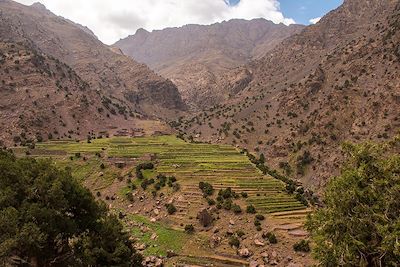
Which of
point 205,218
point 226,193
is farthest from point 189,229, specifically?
point 226,193

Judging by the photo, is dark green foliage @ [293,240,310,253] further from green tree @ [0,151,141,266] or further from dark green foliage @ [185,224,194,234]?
green tree @ [0,151,141,266]

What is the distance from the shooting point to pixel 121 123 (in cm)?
14550

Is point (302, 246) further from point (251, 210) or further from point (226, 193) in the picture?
point (226, 193)

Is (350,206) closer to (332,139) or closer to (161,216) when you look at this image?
(161,216)

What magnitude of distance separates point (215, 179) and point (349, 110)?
205 ft

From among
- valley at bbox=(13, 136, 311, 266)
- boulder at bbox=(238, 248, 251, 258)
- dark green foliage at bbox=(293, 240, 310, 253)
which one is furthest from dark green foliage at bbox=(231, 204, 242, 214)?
dark green foliage at bbox=(293, 240, 310, 253)

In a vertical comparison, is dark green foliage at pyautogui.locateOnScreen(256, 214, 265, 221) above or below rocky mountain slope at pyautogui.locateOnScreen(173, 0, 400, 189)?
below

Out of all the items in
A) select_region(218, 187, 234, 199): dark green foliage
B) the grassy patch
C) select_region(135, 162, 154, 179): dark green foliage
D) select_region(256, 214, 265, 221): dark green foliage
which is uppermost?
select_region(135, 162, 154, 179): dark green foliage

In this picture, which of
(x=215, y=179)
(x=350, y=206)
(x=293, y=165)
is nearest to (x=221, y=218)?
(x=215, y=179)

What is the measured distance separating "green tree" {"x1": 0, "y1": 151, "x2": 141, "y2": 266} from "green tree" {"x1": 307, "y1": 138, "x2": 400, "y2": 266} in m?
19.1

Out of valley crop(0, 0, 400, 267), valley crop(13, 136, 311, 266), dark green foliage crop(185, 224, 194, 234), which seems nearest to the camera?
valley crop(0, 0, 400, 267)

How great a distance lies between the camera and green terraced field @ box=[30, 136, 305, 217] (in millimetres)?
59656

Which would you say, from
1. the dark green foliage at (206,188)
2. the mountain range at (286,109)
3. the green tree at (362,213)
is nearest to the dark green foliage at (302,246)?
the green tree at (362,213)

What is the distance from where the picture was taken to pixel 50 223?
30781 millimetres
